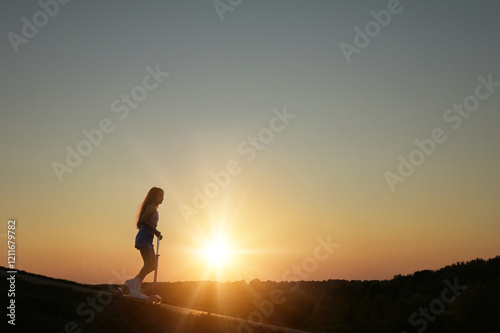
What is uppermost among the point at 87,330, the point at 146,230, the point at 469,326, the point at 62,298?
the point at 146,230

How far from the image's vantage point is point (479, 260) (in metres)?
17.0

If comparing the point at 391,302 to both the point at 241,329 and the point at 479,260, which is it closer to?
the point at 479,260

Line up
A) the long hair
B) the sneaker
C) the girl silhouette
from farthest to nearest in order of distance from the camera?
1. the long hair
2. the girl silhouette
3. the sneaker

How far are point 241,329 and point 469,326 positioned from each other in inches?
230

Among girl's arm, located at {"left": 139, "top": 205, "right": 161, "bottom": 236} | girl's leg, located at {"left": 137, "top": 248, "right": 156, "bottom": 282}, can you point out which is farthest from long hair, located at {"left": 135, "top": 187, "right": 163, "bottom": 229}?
girl's leg, located at {"left": 137, "top": 248, "right": 156, "bottom": 282}

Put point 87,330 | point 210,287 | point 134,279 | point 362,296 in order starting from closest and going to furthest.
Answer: point 87,330 → point 134,279 → point 362,296 → point 210,287

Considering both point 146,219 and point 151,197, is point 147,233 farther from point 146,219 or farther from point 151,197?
point 151,197

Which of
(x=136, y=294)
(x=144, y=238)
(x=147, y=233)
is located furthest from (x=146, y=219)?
(x=136, y=294)

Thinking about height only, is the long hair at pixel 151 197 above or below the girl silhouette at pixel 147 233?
above

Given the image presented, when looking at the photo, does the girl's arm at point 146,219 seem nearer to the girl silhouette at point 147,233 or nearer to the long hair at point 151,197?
the girl silhouette at point 147,233

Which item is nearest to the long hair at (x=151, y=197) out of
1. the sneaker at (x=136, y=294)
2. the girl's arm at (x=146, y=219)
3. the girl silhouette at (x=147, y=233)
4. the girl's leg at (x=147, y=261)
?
the girl silhouette at (x=147, y=233)

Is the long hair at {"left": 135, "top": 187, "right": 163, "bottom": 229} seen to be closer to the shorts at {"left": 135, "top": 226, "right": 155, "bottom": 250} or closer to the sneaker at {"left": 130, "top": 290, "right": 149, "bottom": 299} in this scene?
the shorts at {"left": 135, "top": 226, "right": 155, "bottom": 250}

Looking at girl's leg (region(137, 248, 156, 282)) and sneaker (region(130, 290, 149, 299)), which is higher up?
girl's leg (region(137, 248, 156, 282))

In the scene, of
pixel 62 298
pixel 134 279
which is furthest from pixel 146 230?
pixel 62 298
